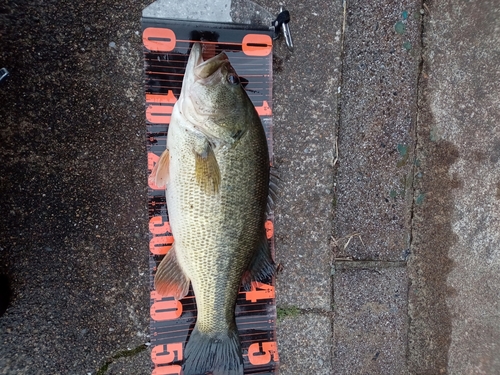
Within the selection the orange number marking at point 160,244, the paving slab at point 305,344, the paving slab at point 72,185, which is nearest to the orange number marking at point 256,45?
the paving slab at point 72,185

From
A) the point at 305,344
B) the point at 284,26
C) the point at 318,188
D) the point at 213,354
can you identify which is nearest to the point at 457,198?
the point at 318,188

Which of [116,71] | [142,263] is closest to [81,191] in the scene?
[142,263]

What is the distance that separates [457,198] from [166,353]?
85.0 inches

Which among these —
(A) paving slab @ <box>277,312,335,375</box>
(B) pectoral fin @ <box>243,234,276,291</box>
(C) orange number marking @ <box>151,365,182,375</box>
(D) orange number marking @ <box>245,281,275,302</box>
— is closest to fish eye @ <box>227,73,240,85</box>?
(B) pectoral fin @ <box>243,234,276,291</box>

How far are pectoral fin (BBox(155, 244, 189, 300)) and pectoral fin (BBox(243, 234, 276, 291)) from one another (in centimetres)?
36

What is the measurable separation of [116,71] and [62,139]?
0.50 meters

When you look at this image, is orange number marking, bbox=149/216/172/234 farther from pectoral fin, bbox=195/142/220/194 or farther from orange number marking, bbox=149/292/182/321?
pectoral fin, bbox=195/142/220/194

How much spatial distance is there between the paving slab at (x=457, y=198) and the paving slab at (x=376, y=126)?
0.12 m

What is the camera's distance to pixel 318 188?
96.0 inches

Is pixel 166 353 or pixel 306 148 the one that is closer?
pixel 166 353

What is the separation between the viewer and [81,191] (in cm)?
215

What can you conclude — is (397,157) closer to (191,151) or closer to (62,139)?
(191,151)

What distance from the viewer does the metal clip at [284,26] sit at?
2230mm

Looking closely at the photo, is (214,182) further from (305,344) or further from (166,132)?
(305,344)
